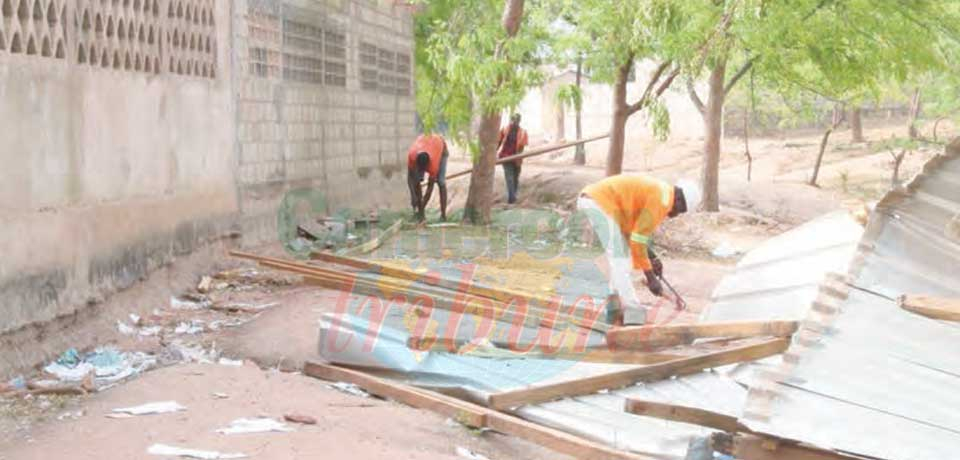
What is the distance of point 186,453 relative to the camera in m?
5.18

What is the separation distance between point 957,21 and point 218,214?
1054 cm

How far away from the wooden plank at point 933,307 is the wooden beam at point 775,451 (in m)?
1.45

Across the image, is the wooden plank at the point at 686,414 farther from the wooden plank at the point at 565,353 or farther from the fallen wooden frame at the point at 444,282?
the fallen wooden frame at the point at 444,282

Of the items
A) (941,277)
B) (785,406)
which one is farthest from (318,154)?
(785,406)

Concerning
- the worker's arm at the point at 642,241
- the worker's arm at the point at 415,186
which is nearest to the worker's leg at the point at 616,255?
the worker's arm at the point at 642,241

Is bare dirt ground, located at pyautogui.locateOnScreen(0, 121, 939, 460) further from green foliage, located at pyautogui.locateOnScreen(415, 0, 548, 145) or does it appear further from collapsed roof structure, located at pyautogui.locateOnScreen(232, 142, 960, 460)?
green foliage, located at pyautogui.locateOnScreen(415, 0, 548, 145)

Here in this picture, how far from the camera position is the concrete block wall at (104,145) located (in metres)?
6.54

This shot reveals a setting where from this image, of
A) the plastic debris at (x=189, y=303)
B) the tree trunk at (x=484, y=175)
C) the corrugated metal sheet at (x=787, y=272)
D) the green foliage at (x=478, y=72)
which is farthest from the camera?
the tree trunk at (x=484, y=175)

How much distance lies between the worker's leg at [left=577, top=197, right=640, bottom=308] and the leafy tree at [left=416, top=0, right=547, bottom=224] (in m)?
5.67

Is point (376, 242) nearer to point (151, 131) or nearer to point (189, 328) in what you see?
point (151, 131)

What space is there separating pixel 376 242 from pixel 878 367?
8191 millimetres

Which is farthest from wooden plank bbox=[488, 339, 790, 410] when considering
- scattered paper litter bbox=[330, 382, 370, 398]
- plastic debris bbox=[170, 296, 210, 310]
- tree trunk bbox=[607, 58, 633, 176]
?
tree trunk bbox=[607, 58, 633, 176]

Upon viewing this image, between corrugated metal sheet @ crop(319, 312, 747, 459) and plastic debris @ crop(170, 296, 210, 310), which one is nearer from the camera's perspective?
corrugated metal sheet @ crop(319, 312, 747, 459)

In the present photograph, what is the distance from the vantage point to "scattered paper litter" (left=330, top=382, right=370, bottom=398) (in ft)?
22.5
